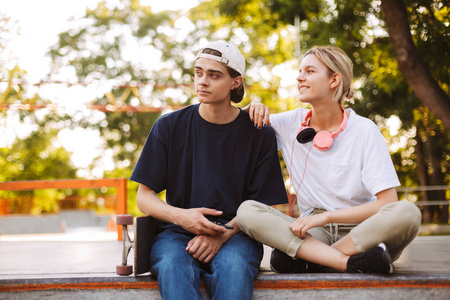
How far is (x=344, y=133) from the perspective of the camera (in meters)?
2.99

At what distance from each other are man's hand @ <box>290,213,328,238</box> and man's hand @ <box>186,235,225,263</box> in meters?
0.45

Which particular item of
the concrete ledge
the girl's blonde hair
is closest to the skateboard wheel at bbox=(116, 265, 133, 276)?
the concrete ledge

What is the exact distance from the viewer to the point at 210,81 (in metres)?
2.94

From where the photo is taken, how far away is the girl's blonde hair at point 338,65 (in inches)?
121

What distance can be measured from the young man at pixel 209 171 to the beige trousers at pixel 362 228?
14 cm

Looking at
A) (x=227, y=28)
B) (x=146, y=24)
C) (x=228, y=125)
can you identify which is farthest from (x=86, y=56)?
(x=228, y=125)

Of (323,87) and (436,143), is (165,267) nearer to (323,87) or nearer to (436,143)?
(323,87)

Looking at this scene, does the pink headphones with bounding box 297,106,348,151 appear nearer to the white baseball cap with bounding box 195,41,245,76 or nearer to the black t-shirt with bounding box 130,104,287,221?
the black t-shirt with bounding box 130,104,287,221

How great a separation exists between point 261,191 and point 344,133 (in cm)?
63

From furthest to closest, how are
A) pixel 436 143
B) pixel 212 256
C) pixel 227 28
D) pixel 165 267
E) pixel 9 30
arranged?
1. pixel 227 28
2. pixel 436 143
3. pixel 9 30
4. pixel 212 256
5. pixel 165 267

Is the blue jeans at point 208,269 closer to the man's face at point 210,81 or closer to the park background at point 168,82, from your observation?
the man's face at point 210,81

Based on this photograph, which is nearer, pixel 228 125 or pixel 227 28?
pixel 228 125

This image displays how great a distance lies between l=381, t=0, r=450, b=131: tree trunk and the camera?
7.20 meters

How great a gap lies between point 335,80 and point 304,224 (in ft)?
3.39
